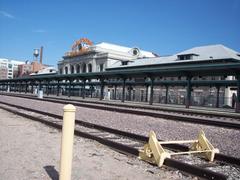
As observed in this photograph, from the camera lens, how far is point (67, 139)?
403 cm

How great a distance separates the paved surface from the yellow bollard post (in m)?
0.76

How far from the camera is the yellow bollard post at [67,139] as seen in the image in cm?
395

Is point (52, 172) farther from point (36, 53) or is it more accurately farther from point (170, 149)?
point (36, 53)

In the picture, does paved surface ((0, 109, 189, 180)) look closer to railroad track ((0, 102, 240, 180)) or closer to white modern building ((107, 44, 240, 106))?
railroad track ((0, 102, 240, 180))

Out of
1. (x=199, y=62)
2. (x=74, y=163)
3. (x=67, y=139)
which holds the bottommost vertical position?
(x=74, y=163)

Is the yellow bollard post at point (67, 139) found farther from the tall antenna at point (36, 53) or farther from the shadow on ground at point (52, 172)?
the tall antenna at point (36, 53)

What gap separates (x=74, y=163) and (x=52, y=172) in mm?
753

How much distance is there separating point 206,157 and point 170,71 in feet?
74.1

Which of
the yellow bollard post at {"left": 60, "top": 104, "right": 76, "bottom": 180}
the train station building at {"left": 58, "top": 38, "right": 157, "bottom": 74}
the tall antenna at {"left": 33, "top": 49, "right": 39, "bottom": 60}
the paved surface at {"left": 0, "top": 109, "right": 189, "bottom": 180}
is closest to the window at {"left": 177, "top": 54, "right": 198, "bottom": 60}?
the train station building at {"left": 58, "top": 38, "right": 157, "bottom": 74}

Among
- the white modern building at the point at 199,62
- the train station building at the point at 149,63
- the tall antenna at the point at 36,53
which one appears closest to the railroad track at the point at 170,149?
the train station building at the point at 149,63

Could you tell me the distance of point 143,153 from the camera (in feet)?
19.8

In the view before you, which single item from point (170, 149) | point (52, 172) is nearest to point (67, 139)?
point (52, 172)

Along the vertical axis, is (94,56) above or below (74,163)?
above

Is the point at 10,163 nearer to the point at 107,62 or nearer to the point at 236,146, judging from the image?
the point at 236,146
